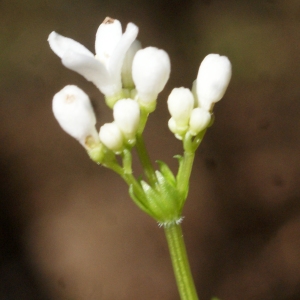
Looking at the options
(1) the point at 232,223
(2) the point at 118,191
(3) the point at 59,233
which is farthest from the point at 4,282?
(1) the point at 232,223

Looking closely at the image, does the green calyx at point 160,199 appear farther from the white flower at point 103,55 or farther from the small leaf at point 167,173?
the white flower at point 103,55

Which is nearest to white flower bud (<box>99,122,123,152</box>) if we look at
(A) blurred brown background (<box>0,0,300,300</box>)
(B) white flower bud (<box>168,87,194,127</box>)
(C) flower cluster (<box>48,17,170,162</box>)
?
(C) flower cluster (<box>48,17,170,162</box>)

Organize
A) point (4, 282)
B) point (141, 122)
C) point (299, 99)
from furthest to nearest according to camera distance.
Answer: point (299, 99)
point (4, 282)
point (141, 122)

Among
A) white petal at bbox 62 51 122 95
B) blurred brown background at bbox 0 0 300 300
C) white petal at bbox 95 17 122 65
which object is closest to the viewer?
white petal at bbox 62 51 122 95

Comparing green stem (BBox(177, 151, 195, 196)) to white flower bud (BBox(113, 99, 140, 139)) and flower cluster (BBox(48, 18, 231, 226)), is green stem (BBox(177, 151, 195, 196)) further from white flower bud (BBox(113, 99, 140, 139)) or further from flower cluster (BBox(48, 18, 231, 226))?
white flower bud (BBox(113, 99, 140, 139))

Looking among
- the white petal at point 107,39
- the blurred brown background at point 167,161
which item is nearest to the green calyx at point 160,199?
the white petal at point 107,39

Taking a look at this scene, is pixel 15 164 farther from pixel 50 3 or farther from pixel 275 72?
pixel 275 72

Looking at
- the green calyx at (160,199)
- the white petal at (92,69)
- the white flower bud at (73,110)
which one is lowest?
the green calyx at (160,199)
